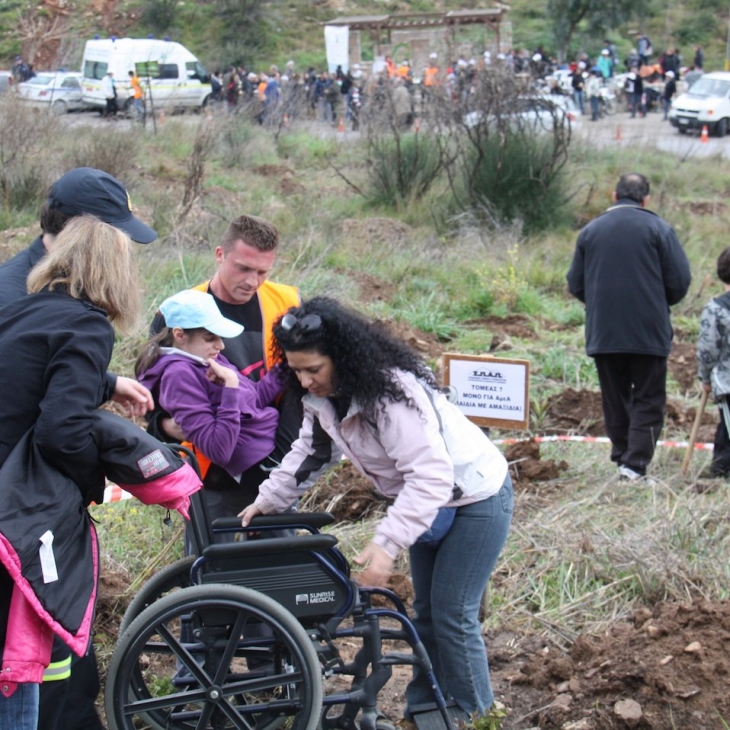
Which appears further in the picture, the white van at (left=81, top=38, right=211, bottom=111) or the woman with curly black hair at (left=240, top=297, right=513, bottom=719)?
the white van at (left=81, top=38, right=211, bottom=111)

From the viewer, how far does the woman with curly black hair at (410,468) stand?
303 cm

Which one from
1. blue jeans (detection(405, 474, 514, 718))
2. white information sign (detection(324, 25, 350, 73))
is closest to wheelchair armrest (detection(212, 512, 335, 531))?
blue jeans (detection(405, 474, 514, 718))

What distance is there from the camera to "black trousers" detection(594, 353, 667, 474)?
6.31 m

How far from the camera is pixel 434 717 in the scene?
133 inches

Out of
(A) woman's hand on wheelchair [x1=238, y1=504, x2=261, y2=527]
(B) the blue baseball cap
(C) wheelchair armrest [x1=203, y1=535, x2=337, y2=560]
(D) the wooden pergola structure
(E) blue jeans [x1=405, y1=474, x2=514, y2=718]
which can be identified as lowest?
(D) the wooden pergola structure

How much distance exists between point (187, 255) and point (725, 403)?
5.43 meters

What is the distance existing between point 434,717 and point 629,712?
71 cm

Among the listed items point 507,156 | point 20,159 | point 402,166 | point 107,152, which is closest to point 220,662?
point 20,159

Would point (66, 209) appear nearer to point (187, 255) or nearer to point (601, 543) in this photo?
point (601, 543)

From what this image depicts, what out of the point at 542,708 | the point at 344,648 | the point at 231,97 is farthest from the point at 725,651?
the point at 231,97

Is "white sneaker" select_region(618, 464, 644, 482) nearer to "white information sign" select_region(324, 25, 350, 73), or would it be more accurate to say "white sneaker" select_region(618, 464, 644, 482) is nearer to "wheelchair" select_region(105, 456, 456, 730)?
"wheelchair" select_region(105, 456, 456, 730)

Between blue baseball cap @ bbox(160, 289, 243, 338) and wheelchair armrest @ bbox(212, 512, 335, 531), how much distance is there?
654 millimetres

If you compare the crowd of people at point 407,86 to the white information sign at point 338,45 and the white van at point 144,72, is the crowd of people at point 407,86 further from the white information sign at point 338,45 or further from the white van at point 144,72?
the white information sign at point 338,45

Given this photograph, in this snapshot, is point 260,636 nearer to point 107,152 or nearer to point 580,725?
point 580,725
